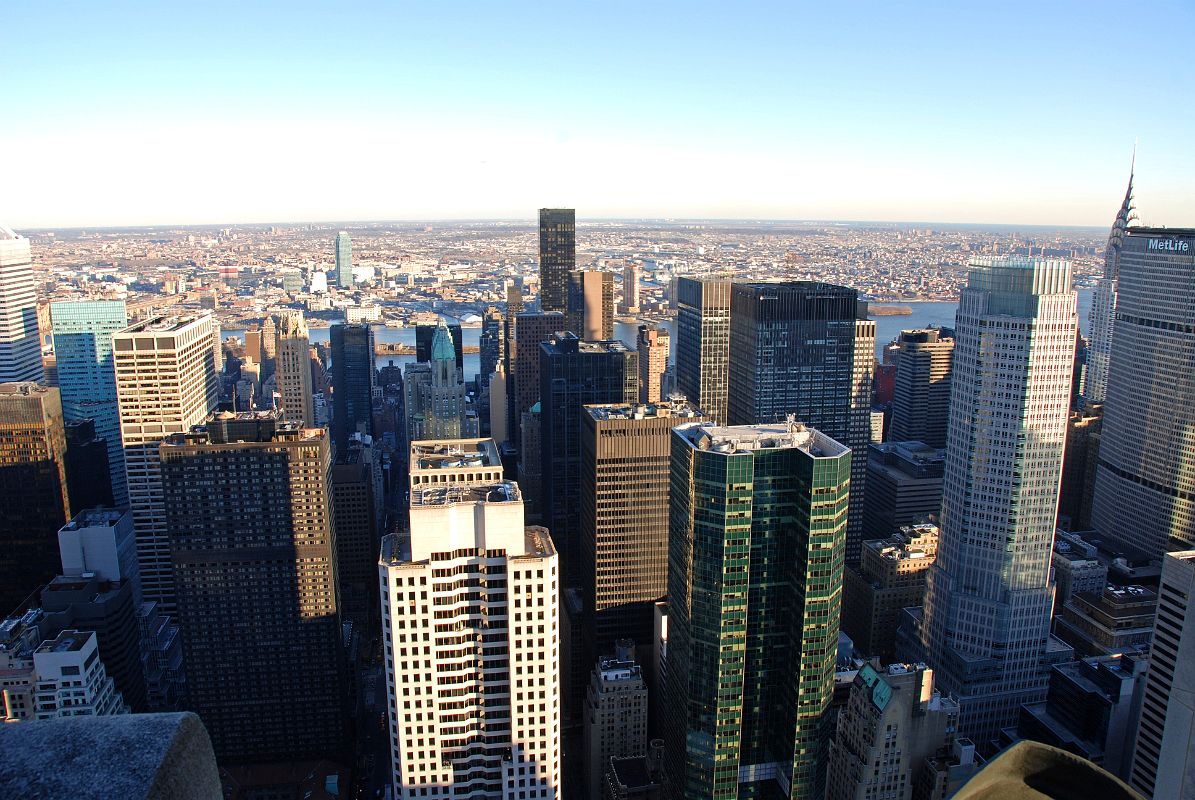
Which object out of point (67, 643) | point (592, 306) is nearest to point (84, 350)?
point (67, 643)

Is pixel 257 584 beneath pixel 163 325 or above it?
beneath

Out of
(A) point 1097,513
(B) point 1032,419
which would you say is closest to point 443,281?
(A) point 1097,513

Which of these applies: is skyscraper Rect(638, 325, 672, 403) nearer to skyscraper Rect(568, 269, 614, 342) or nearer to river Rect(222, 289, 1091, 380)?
skyscraper Rect(568, 269, 614, 342)

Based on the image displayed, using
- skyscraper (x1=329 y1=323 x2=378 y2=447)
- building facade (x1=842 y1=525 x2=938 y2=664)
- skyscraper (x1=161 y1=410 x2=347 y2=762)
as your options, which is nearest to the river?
skyscraper (x1=329 y1=323 x2=378 y2=447)

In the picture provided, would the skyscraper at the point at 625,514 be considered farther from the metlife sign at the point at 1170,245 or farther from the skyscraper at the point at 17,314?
the skyscraper at the point at 17,314

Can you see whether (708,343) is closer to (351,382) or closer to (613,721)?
(613,721)

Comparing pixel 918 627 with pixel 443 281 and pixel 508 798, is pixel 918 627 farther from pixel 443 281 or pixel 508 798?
pixel 443 281
